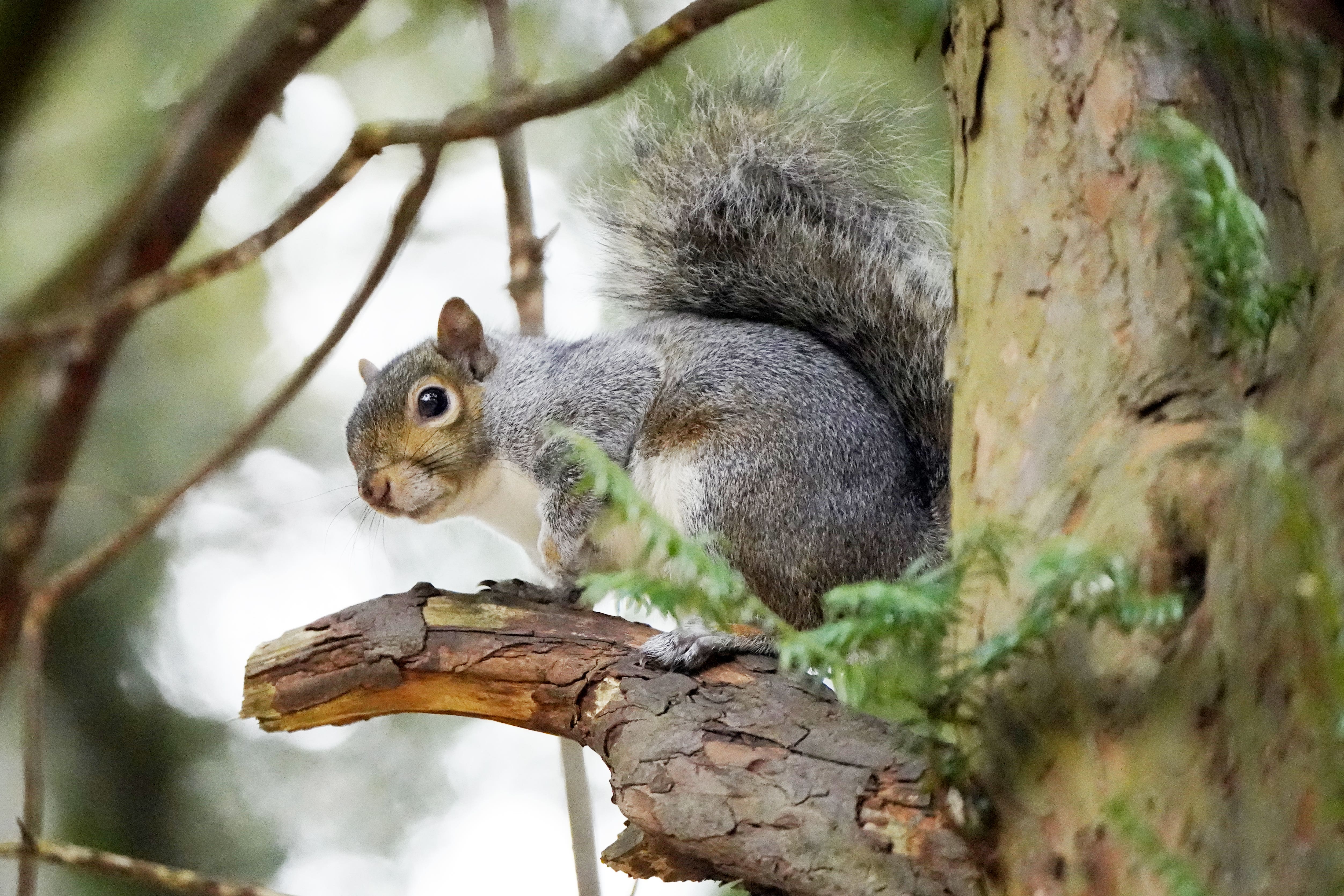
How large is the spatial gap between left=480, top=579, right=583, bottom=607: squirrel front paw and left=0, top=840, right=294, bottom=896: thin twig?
1.75 feet

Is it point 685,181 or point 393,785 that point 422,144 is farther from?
point 393,785

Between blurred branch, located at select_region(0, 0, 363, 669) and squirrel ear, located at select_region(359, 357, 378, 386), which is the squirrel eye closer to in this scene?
squirrel ear, located at select_region(359, 357, 378, 386)

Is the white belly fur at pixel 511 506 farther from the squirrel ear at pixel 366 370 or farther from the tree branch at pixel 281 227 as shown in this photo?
the tree branch at pixel 281 227

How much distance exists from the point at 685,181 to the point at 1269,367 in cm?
112

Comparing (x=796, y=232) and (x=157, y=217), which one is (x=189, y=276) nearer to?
(x=157, y=217)

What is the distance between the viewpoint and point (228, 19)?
6.85ft

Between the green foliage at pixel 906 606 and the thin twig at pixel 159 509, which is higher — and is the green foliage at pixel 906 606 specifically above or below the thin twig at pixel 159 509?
below

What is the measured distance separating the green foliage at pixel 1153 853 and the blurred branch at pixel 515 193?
1233 millimetres

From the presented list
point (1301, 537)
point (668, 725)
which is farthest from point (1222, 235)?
point (668, 725)

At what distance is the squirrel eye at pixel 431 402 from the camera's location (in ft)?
6.25

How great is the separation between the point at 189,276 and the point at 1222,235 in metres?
0.92

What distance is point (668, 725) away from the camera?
1.31 metres

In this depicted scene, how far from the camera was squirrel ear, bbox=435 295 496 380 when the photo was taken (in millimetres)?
1958

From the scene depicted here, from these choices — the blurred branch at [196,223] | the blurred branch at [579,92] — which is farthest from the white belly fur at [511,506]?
the blurred branch at [579,92]
